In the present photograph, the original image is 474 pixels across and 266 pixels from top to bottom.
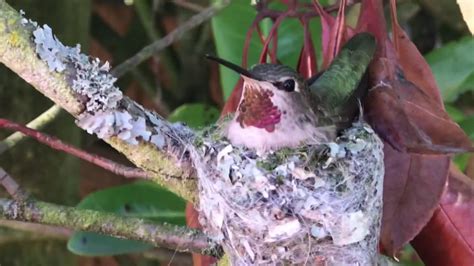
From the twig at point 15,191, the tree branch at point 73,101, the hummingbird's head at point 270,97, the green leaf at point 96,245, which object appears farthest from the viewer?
the green leaf at point 96,245

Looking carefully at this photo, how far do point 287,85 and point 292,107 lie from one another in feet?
0.27

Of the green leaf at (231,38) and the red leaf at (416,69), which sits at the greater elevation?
the green leaf at (231,38)

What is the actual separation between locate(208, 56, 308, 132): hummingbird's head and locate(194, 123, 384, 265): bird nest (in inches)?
2.7

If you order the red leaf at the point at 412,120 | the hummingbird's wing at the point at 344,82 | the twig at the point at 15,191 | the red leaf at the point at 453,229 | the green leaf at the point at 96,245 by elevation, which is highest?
the twig at the point at 15,191

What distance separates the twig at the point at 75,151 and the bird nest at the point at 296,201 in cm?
14

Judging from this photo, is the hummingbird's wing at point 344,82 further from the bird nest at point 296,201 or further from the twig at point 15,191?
the twig at point 15,191

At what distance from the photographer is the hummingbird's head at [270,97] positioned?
1481 millimetres

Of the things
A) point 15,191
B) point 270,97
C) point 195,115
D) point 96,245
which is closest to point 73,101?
point 15,191

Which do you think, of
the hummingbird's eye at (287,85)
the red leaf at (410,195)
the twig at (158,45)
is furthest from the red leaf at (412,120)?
the twig at (158,45)

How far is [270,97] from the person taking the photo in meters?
1.56

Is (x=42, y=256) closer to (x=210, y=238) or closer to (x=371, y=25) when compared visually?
(x=210, y=238)

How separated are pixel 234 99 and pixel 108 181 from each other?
1.43 meters

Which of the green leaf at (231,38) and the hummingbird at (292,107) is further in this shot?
the green leaf at (231,38)

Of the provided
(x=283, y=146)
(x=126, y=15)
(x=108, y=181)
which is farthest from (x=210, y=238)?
(x=126, y=15)
